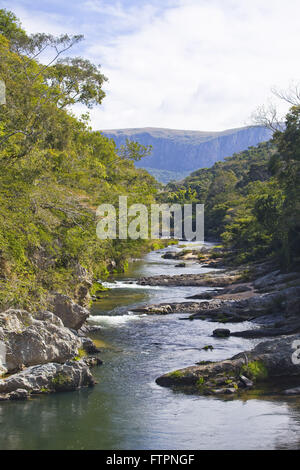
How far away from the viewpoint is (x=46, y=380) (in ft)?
50.6

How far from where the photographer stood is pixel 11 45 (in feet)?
111

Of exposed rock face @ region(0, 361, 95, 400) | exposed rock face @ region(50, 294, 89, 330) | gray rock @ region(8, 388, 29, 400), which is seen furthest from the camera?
exposed rock face @ region(50, 294, 89, 330)

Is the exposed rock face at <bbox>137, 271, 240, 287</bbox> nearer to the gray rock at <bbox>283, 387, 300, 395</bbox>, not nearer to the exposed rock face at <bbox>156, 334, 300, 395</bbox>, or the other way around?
the exposed rock face at <bbox>156, 334, 300, 395</bbox>

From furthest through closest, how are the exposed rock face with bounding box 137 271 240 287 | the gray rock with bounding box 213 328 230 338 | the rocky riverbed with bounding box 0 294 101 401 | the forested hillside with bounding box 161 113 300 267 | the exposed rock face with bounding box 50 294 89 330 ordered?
the exposed rock face with bounding box 137 271 240 287 → the forested hillside with bounding box 161 113 300 267 → the gray rock with bounding box 213 328 230 338 → the exposed rock face with bounding box 50 294 89 330 → the rocky riverbed with bounding box 0 294 101 401

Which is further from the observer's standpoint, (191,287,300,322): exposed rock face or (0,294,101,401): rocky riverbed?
(191,287,300,322): exposed rock face

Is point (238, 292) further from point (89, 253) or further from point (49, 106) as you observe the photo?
point (49, 106)

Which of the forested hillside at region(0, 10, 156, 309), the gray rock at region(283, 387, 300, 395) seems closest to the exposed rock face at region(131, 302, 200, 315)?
the forested hillside at region(0, 10, 156, 309)

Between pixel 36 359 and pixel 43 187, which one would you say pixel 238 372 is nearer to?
pixel 36 359

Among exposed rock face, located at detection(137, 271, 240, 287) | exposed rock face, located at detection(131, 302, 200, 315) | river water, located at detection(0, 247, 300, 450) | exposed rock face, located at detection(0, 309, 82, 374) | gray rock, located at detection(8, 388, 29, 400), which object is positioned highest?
exposed rock face, located at detection(0, 309, 82, 374)

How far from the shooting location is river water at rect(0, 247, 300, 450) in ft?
39.1

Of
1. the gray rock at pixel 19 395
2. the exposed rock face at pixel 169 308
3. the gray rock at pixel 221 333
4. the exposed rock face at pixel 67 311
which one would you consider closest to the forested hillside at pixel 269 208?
the exposed rock face at pixel 169 308

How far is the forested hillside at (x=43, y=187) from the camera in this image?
1747 centimetres

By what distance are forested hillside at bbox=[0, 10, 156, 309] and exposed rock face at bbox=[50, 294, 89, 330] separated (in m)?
0.87
